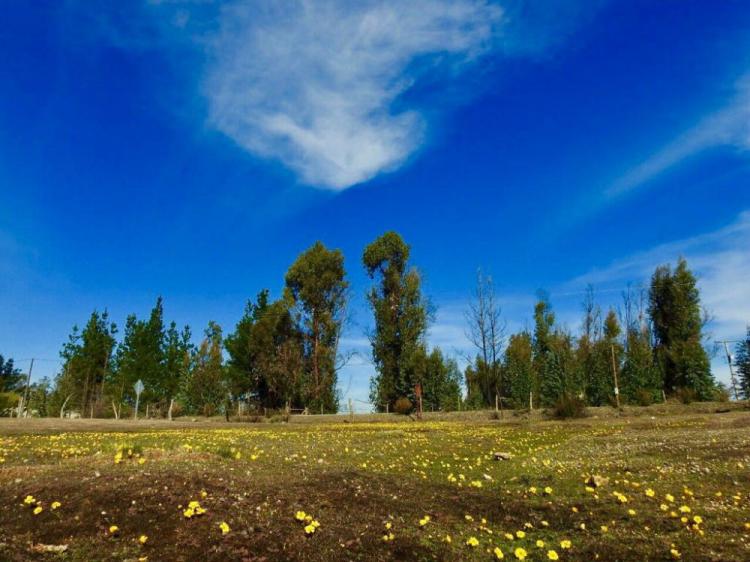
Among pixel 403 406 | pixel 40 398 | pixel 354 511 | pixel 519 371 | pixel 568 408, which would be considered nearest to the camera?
pixel 354 511

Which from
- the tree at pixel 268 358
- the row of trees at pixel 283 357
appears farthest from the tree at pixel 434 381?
the tree at pixel 268 358

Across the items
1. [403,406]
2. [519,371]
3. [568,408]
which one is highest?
[519,371]

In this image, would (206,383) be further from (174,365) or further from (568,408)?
(568,408)

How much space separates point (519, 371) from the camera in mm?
62312

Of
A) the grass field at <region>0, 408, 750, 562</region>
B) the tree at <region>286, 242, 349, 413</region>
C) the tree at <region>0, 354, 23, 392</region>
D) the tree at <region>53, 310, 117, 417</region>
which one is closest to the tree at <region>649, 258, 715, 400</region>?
the tree at <region>286, 242, 349, 413</region>

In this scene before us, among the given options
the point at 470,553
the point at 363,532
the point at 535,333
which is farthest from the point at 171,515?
the point at 535,333

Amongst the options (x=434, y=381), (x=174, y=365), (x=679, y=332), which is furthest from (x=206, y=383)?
(x=679, y=332)

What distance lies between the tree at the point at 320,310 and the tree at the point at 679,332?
38.2m

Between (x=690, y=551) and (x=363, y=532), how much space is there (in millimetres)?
4043

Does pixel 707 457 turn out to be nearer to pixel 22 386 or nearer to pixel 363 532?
pixel 363 532

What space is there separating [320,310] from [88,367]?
110ft

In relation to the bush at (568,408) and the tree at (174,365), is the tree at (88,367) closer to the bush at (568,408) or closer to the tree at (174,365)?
the tree at (174,365)

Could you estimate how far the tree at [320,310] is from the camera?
193ft

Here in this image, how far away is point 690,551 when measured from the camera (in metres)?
5.81
